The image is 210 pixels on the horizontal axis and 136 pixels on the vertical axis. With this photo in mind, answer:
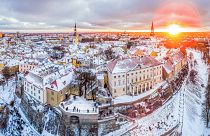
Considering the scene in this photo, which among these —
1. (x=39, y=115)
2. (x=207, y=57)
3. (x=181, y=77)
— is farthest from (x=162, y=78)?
(x=207, y=57)

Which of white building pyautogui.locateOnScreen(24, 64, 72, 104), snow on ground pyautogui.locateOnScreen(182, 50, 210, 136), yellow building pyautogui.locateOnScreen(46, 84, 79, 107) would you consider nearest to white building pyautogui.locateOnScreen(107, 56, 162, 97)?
yellow building pyautogui.locateOnScreen(46, 84, 79, 107)

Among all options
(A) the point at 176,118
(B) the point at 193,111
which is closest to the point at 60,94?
(A) the point at 176,118

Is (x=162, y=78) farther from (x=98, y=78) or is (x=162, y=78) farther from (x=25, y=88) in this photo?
(x=25, y=88)

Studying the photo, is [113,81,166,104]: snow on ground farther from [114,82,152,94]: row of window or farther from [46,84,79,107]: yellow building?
[46,84,79,107]: yellow building

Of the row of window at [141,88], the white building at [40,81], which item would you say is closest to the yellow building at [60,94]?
the white building at [40,81]

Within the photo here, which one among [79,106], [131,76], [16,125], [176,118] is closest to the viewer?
[79,106]

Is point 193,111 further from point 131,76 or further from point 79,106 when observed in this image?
point 79,106

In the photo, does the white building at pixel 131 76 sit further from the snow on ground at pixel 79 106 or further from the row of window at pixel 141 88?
the snow on ground at pixel 79 106

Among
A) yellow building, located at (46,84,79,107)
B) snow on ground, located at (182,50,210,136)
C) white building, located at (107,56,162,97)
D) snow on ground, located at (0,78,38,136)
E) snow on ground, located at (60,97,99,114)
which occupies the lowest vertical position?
snow on ground, located at (0,78,38,136)
